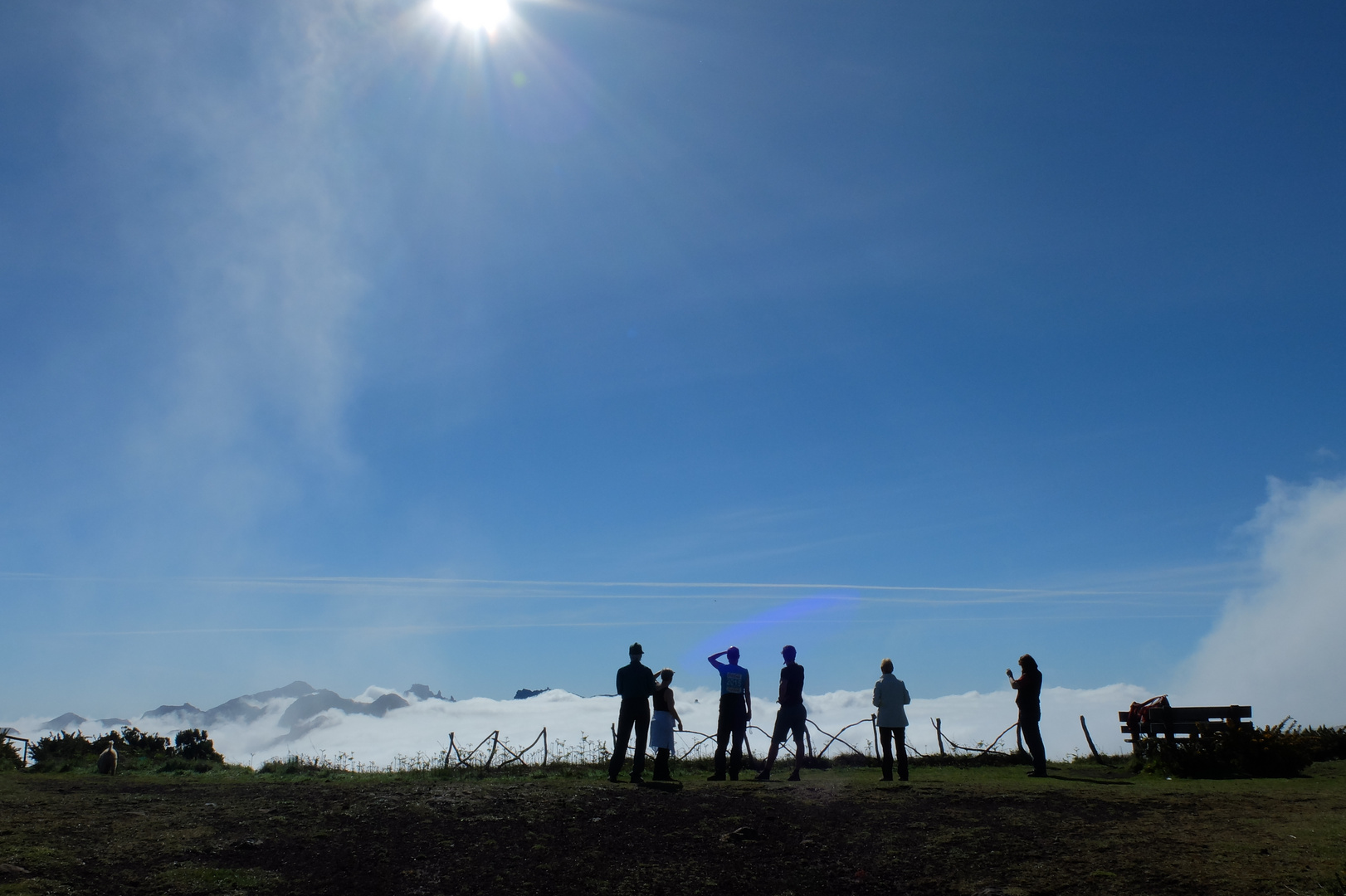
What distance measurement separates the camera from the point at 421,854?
25.6 ft

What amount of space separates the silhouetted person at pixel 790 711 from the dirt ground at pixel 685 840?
5.08ft

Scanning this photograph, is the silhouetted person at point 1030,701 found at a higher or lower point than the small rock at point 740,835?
higher

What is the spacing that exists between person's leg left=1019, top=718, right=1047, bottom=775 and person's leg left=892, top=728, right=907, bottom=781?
2.33m

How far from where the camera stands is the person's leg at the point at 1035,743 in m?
13.5

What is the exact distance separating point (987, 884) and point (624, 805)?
15.3 feet

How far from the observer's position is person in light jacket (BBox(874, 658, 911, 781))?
42.2 ft

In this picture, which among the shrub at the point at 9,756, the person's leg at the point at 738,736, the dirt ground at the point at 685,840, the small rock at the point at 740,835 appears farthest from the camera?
the shrub at the point at 9,756

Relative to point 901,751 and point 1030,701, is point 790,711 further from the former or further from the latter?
point 1030,701

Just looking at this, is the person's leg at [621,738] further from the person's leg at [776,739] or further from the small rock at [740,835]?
the small rock at [740,835]

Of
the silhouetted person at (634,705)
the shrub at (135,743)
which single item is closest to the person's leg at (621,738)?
the silhouetted person at (634,705)

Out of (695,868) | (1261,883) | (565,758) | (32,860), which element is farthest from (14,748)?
(1261,883)

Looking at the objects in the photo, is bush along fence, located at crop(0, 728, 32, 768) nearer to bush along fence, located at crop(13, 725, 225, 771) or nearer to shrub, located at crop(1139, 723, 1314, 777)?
bush along fence, located at crop(13, 725, 225, 771)

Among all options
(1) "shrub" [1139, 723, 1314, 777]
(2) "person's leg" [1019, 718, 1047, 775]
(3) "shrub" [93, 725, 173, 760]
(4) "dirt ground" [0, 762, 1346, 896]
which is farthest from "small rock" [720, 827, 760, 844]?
(3) "shrub" [93, 725, 173, 760]

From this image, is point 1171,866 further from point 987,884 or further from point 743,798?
point 743,798
